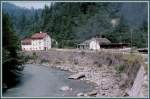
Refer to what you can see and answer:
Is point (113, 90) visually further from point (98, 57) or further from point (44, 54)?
point (44, 54)

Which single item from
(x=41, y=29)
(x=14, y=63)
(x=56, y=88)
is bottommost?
(x=56, y=88)

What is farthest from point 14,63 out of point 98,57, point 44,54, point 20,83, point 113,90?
point 44,54

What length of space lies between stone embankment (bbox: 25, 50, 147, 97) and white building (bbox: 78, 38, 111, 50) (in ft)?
6.54

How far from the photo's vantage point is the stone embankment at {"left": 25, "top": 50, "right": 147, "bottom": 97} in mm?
9374

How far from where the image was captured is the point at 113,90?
31.0 ft

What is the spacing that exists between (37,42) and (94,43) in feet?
10.6

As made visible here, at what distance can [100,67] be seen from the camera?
16.0m

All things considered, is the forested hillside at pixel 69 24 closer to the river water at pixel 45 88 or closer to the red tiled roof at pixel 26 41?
the red tiled roof at pixel 26 41

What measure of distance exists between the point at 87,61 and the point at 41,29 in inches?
211

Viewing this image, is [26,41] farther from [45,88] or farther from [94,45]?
[45,88]

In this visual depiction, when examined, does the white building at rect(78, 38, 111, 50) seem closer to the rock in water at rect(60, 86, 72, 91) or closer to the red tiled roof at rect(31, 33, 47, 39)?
the red tiled roof at rect(31, 33, 47, 39)

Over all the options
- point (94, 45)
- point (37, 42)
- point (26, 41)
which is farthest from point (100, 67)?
point (37, 42)

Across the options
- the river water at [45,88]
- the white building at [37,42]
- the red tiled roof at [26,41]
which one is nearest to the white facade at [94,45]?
the white building at [37,42]

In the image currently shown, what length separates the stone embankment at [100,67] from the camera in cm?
937
